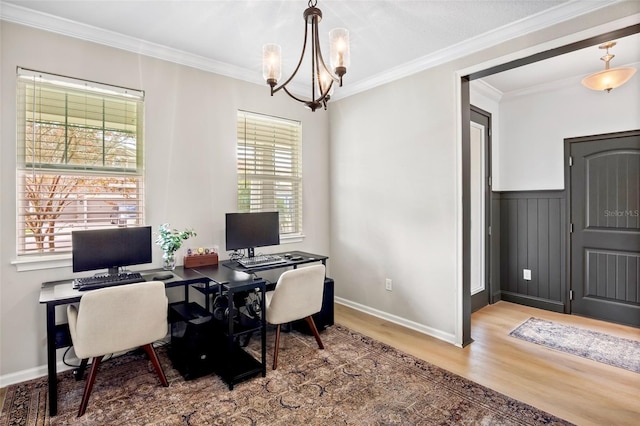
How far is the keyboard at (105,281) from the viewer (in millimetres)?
2270

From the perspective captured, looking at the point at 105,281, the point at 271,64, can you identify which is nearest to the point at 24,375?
the point at 105,281

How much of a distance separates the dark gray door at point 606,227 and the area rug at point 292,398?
7.68 feet

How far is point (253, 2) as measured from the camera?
2.26m

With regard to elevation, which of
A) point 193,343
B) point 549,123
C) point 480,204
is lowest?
point 193,343

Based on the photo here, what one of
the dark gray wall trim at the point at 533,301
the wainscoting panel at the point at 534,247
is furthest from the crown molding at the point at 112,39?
the dark gray wall trim at the point at 533,301

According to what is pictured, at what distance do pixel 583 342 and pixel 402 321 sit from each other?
1627 millimetres

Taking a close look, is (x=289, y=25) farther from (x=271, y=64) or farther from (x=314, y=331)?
(x=314, y=331)

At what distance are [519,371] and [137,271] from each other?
3.18m

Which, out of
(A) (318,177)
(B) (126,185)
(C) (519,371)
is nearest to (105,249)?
(B) (126,185)

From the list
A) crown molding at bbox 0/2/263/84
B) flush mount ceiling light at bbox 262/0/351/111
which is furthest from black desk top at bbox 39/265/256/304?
crown molding at bbox 0/2/263/84

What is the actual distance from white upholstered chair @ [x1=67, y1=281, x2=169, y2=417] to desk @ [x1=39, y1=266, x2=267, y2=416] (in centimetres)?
9

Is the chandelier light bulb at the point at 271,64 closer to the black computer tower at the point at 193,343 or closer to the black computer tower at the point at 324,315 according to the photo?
the black computer tower at the point at 193,343

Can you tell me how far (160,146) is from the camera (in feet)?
9.75

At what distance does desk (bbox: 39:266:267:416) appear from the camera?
2008 mm
